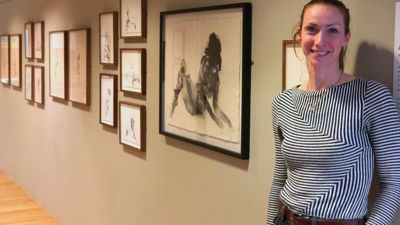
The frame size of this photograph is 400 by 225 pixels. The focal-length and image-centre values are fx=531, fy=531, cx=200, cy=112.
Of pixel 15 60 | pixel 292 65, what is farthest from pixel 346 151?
pixel 15 60

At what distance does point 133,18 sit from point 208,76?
2.92 ft

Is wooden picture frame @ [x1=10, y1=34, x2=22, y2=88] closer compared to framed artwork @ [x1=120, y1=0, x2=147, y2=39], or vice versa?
framed artwork @ [x1=120, y1=0, x2=147, y2=39]

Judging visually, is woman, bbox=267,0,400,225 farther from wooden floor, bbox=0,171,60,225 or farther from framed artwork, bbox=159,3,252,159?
wooden floor, bbox=0,171,60,225

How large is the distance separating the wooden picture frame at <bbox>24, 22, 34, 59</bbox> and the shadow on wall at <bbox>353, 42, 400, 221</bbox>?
13.3ft

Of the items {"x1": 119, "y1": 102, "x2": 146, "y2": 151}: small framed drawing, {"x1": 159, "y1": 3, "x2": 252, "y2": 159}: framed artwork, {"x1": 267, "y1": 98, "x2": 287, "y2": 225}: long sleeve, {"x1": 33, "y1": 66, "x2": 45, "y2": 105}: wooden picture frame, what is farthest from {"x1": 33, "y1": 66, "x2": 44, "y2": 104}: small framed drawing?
{"x1": 267, "y1": 98, "x2": 287, "y2": 225}: long sleeve

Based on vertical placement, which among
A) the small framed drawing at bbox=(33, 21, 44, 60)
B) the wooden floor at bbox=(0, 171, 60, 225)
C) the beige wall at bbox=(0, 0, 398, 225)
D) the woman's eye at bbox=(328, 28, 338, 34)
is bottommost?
the wooden floor at bbox=(0, 171, 60, 225)

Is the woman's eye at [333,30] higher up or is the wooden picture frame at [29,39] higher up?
the wooden picture frame at [29,39]

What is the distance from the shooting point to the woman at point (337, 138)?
1.47m

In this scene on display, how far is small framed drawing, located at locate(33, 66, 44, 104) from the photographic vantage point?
484 cm

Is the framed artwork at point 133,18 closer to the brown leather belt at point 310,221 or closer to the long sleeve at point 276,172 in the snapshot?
the long sleeve at point 276,172

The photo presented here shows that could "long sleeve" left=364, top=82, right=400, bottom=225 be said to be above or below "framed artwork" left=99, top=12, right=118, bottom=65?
below

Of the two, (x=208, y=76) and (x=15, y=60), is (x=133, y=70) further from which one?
(x=15, y=60)

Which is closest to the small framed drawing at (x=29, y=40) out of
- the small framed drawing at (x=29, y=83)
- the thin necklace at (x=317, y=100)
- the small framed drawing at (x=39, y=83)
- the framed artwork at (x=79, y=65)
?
the small framed drawing at (x=29, y=83)

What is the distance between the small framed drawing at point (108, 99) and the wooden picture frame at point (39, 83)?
1.48 metres
